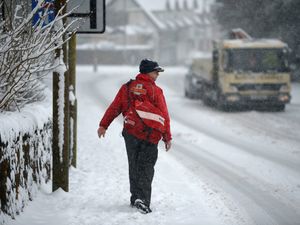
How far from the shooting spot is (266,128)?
47.1ft

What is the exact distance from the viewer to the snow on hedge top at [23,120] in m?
5.17

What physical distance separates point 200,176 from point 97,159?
6.86ft

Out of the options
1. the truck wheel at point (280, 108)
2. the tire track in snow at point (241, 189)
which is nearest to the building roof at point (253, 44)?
the truck wheel at point (280, 108)

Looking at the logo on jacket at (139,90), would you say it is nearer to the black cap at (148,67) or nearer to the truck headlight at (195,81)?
the black cap at (148,67)

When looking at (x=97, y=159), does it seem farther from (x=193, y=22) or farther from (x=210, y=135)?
(x=193, y=22)

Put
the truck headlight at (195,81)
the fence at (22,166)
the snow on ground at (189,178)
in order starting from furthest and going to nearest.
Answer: the truck headlight at (195,81), the snow on ground at (189,178), the fence at (22,166)

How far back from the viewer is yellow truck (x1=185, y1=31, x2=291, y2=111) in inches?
720

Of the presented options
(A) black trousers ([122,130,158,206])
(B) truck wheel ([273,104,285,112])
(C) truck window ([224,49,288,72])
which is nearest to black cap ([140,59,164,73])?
(A) black trousers ([122,130,158,206])

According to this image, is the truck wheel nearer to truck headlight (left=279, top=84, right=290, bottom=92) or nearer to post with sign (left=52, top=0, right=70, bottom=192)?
truck headlight (left=279, top=84, right=290, bottom=92)

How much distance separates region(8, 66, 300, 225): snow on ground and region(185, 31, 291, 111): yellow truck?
294 cm

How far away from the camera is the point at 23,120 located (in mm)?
5871

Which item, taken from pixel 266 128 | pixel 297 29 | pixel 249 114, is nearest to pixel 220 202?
pixel 266 128

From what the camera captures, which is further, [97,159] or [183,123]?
[183,123]

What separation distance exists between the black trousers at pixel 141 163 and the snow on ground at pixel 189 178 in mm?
282
